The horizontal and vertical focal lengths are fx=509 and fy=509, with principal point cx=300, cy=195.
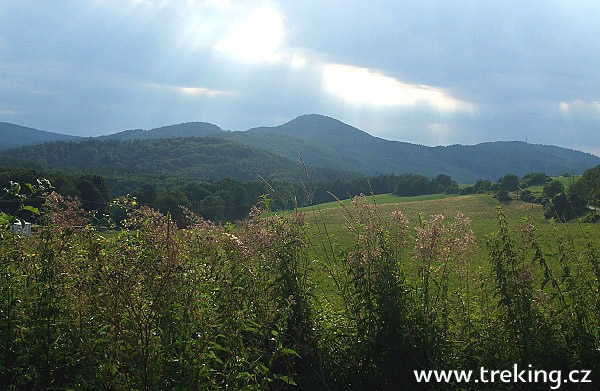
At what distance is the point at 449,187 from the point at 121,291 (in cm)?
11664

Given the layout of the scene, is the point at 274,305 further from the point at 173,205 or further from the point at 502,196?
the point at 502,196

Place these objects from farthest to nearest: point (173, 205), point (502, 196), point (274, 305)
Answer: point (502, 196) → point (173, 205) → point (274, 305)

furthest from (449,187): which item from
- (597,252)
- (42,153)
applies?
(42,153)

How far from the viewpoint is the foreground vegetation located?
12.6 ft

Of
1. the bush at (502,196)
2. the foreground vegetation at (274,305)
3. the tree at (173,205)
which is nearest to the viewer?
the foreground vegetation at (274,305)

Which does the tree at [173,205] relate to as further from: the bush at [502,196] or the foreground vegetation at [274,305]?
the bush at [502,196]

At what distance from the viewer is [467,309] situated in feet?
17.1

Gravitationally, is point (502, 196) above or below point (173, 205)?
below

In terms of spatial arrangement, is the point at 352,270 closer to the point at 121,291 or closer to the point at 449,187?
the point at 121,291

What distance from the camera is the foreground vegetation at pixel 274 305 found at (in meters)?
3.83

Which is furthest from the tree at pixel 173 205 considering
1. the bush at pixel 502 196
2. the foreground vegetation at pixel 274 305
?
the bush at pixel 502 196

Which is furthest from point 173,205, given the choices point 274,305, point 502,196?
point 502,196

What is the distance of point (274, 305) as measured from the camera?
192 inches

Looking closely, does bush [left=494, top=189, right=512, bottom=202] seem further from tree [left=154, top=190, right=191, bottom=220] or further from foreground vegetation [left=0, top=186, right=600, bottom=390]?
foreground vegetation [left=0, top=186, right=600, bottom=390]
